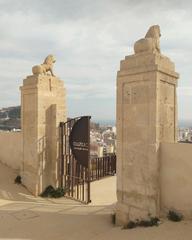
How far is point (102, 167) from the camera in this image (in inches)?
567

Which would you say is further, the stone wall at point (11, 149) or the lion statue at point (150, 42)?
the stone wall at point (11, 149)

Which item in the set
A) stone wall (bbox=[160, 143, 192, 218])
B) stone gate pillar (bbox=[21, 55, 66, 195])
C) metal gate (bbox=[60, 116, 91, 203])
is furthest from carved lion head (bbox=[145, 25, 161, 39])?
stone gate pillar (bbox=[21, 55, 66, 195])

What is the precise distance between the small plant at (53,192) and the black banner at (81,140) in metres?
1.48

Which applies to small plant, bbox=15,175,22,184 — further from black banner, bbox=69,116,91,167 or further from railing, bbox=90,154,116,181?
railing, bbox=90,154,116,181

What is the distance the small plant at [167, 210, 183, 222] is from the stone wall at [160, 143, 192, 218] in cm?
9

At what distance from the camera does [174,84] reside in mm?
7250

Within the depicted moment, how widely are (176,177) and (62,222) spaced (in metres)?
3.14

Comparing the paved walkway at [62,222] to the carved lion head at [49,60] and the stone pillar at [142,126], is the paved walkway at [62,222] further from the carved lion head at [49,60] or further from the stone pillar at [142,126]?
the carved lion head at [49,60]

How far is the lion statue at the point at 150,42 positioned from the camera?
22.8ft

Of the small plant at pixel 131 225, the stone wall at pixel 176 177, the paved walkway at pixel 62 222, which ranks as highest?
the stone wall at pixel 176 177

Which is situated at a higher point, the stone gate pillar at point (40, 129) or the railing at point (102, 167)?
the stone gate pillar at point (40, 129)

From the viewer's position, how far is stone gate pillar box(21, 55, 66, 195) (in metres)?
10.9

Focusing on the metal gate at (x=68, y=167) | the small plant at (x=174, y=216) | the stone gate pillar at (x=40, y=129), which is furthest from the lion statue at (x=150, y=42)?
the stone gate pillar at (x=40, y=129)

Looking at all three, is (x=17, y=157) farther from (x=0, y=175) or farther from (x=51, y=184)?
(x=51, y=184)
